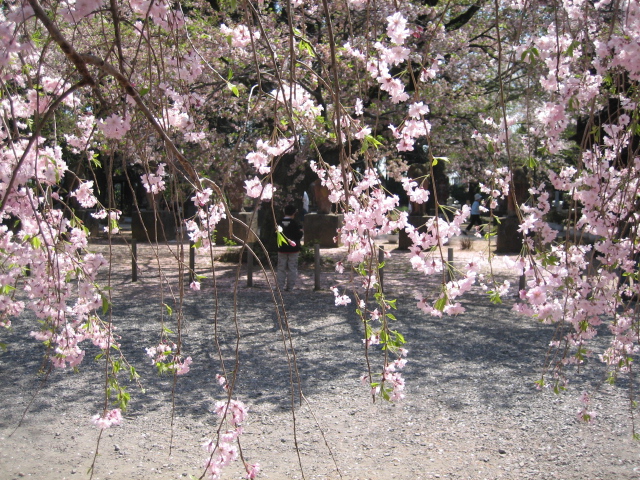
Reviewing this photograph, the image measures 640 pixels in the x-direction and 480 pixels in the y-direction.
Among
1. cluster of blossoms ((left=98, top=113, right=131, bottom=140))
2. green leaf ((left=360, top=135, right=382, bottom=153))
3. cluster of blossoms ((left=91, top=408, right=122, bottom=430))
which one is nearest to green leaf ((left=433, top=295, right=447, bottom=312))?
green leaf ((left=360, top=135, right=382, bottom=153))

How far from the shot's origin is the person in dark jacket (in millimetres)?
A: 9242

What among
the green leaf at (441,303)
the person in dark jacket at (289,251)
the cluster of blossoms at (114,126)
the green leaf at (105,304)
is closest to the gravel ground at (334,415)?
the green leaf at (105,304)

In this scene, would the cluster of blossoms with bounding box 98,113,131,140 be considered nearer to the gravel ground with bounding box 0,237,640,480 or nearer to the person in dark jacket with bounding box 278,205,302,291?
the gravel ground with bounding box 0,237,640,480

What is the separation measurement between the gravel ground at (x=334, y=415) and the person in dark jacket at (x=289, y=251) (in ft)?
5.90

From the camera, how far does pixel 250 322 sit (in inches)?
313

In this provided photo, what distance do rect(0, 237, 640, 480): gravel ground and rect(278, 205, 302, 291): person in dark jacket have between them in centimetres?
180

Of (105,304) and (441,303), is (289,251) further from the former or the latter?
(441,303)

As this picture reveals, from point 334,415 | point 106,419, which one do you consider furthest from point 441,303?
point 334,415

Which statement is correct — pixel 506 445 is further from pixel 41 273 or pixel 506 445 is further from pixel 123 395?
pixel 41 273

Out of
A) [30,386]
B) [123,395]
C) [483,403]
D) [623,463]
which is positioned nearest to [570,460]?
[623,463]

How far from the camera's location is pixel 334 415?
482 centimetres

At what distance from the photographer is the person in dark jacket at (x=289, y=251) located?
9.24m

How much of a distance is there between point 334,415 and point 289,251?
4.65m

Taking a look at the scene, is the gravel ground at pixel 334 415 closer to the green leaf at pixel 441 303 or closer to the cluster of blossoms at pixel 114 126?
the green leaf at pixel 441 303
